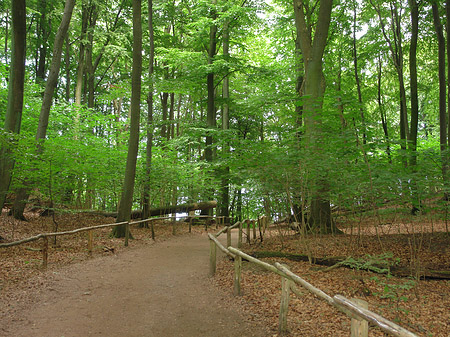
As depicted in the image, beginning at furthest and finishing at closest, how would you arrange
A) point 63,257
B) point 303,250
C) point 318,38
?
point 318,38
point 303,250
point 63,257

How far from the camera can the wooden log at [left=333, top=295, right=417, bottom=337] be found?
2264 millimetres

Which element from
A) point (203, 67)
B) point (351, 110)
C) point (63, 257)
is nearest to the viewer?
point (351, 110)

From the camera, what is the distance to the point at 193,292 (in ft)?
19.2

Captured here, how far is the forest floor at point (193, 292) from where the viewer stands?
432cm

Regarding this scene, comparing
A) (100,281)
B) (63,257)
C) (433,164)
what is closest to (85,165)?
(63,257)

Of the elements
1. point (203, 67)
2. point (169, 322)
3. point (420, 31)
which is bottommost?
point (169, 322)

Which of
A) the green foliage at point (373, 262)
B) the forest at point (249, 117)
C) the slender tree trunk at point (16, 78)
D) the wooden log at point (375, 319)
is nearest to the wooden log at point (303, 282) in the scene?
the wooden log at point (375, 319)

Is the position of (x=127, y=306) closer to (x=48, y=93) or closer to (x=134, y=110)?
(x=134, y=110)

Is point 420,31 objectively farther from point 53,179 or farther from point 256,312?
point 53,179

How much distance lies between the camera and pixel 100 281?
6.32m

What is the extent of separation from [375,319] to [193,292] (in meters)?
3.97

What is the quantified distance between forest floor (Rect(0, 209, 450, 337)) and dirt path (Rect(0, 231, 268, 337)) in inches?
0.6

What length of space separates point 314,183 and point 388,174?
1.83 meters

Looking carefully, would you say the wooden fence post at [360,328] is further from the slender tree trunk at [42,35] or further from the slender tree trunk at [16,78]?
the slender tree trunk at [42,35]
